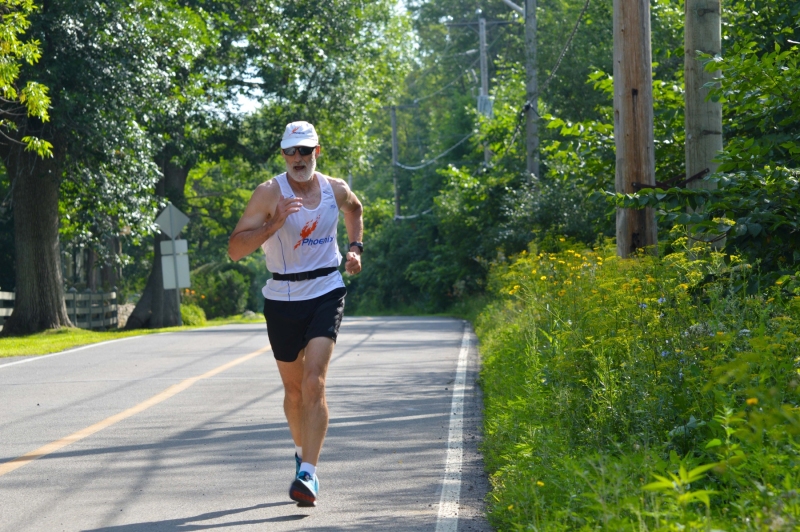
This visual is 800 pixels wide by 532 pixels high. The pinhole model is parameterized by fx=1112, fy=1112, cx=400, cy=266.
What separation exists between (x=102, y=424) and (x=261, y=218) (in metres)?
3.50

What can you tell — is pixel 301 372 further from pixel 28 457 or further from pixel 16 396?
pixel 16 396

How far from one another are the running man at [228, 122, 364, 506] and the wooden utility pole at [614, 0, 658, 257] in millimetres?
5359

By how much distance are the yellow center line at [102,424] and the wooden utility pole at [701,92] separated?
563 centimetres

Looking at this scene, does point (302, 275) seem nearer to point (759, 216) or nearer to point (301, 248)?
point (301, 248)

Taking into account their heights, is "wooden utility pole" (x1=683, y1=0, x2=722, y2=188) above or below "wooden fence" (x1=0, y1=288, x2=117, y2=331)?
above

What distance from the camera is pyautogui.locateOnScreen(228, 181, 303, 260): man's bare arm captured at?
624 centimetres

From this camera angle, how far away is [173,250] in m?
27.7

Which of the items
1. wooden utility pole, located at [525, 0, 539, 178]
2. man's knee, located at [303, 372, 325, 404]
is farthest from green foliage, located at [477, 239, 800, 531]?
wooden utility pole, located at [525, 0, 539, 178]

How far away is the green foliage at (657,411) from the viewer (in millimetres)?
4289

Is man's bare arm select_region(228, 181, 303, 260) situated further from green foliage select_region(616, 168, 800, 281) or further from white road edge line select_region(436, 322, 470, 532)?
green foliage select_region(616, 168, 800, 281)

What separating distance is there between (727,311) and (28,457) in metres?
4.78

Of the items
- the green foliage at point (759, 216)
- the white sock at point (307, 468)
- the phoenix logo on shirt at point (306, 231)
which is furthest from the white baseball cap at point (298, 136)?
the green foliage at point (759, 216)

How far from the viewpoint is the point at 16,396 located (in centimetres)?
1098

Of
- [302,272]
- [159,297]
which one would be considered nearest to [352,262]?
[302,272]
